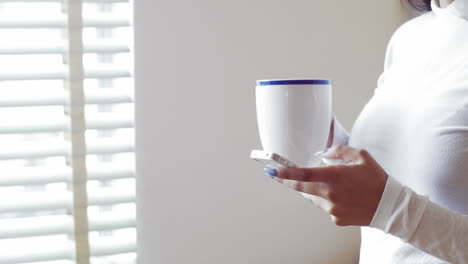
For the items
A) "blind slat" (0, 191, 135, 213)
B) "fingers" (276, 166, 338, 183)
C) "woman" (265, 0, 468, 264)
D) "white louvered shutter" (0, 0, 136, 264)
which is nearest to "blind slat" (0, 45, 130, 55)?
"white louvered shutter" (0, 0, 136, 264)

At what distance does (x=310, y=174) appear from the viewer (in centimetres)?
56

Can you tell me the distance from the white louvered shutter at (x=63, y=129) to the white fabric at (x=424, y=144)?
0.50m

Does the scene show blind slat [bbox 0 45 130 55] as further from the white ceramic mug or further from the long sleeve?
the long sleeve

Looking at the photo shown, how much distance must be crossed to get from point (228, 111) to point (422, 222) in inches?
24.2

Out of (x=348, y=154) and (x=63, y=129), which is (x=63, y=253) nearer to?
(x=63, y=129)

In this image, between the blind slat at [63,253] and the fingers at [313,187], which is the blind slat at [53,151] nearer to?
the blind slat at [63,253]

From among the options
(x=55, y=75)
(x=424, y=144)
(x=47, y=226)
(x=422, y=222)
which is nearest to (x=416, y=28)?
(x=424, y=144)

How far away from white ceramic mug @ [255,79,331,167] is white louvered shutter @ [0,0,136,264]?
20.1 inches

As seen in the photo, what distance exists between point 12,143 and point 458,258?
0.79 metres

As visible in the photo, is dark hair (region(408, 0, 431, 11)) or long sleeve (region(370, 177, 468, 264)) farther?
dark hair (region(408, 0, 431, 11))

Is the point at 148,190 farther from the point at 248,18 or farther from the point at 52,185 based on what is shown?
the point at 248,18

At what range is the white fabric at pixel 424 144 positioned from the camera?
60 centimetres

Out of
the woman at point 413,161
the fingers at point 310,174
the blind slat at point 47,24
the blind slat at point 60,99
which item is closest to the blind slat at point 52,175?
the blind slat at point 60,99

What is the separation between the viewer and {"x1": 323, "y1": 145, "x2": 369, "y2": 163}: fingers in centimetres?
59
